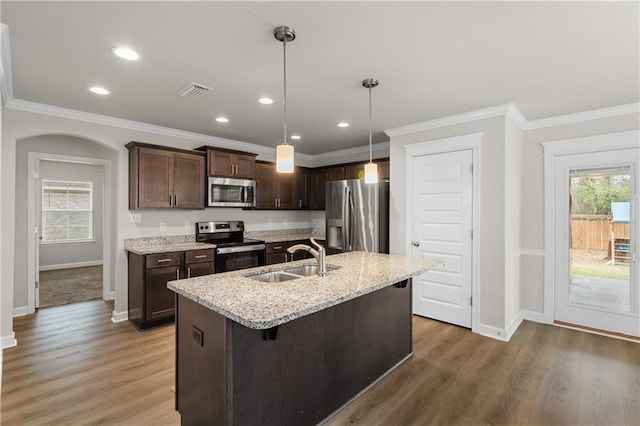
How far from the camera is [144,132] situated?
163 inches

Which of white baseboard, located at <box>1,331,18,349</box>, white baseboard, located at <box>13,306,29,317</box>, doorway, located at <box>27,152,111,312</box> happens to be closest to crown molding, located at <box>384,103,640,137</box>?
white baseboard, located at <box>1,331,18,349</box>

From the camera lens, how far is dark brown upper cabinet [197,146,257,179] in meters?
4.42

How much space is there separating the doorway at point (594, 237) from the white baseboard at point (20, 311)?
653 cm

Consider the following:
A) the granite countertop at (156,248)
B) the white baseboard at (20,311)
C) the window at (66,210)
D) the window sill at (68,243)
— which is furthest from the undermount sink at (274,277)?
the window sill at (68,243)

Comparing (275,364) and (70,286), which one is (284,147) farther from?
(70,286)

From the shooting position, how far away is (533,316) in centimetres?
393

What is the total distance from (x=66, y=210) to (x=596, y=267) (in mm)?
9453

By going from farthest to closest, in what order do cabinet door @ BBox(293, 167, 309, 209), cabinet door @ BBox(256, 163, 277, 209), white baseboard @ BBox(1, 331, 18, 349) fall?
cabinet door @ BBox(293, 167, 309, 209) → cabinet door @ BBox(256, 163, 277, 209) → white baseboard @ BBox(1, 331, 18, 349)

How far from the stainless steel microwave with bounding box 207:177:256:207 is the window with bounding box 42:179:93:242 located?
4.75 m

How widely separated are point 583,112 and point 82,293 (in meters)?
7.33

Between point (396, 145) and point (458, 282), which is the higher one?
point (396, 145)

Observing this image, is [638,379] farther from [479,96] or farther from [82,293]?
[82,293]

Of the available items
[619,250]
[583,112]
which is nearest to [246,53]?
[583,112]

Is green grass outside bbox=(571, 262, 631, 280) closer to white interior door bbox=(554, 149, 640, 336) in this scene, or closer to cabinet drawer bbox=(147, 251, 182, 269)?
white interior door bbox=(554, 149, 640, 336)
